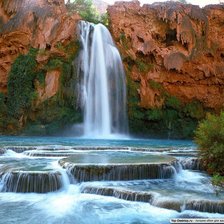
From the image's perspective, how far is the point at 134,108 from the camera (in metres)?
30.1

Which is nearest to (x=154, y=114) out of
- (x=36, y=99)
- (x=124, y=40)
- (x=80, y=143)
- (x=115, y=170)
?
(x=124, y=40)

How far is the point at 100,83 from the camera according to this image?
94.3 feet

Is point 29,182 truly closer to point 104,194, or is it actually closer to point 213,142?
point 104,194

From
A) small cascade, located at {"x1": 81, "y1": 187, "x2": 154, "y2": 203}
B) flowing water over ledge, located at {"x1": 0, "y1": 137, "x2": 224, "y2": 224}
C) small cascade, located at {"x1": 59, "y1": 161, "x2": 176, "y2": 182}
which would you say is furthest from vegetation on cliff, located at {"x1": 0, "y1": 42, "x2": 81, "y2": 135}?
small cascade, located at {"x1": 81, "y1": 187, "x2": 154, "y2": 203}

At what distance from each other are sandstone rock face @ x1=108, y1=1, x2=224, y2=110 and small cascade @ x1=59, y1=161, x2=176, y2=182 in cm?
1924

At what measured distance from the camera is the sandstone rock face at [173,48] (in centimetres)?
2988

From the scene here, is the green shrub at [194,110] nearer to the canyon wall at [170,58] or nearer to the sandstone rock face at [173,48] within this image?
the canyon wall at [170,58]

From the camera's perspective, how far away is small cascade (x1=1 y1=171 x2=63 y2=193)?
9.77m

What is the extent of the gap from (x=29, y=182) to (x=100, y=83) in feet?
63.8

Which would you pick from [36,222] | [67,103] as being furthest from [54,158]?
[67,103]

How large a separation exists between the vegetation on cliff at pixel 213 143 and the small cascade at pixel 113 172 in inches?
68.1

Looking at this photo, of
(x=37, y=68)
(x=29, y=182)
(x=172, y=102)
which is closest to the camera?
(x=29, y=182)

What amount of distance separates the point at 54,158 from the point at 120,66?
55.7 ft

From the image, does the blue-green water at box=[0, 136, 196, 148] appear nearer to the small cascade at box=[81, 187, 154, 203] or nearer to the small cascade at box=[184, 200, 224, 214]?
the small cascade at box=[81, 187, 154, 203]
